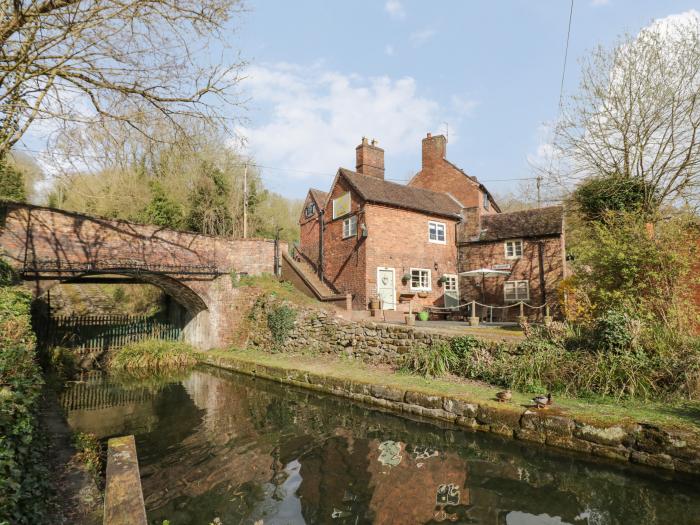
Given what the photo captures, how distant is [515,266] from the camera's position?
22.4m

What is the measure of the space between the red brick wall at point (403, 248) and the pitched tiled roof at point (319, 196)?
5.60 metres

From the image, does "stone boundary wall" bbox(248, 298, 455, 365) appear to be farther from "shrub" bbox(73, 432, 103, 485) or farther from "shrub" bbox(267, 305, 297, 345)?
"shrub" bbox(73, 432, 103, 485)

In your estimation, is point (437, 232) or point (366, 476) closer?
point (366, 476)

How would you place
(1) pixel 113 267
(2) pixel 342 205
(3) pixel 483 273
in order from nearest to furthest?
(1) pixel 113 267 < (3) pixel 483 273 < (2) pixel 342 205

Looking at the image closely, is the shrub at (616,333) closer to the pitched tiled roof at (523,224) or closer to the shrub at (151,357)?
the pitched tiled roof at (523,224)

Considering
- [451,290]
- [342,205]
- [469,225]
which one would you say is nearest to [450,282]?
[451,290]

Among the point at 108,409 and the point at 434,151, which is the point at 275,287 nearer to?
the point at 108,409

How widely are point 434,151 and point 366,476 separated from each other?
25.6 m

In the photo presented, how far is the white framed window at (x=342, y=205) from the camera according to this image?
71.2 ft

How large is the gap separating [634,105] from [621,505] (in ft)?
52.7

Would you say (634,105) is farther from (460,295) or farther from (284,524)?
(284,524)

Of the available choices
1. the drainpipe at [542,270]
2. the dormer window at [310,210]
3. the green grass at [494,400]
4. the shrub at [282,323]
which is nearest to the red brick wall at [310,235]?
the dormer window at [310,210]

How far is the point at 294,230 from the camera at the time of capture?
137 feet

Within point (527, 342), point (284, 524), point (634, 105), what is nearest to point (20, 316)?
point (284, 524)
